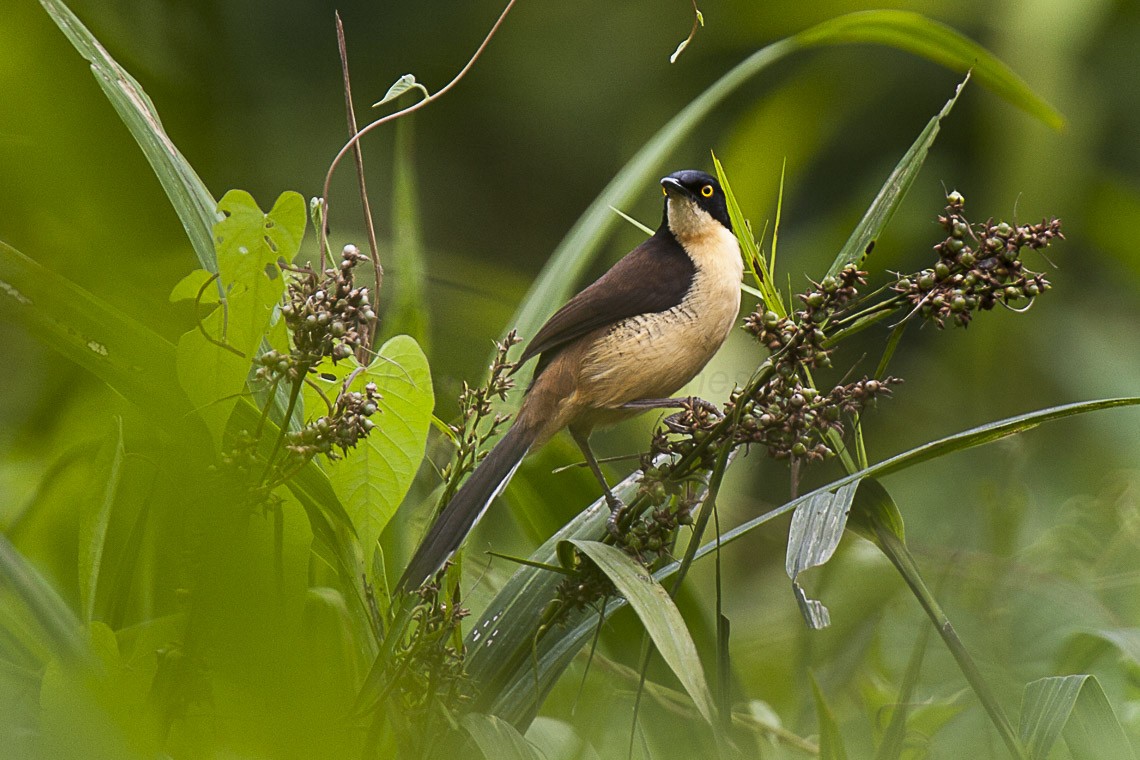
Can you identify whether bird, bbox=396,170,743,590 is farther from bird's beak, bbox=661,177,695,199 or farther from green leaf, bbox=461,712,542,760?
green leaf, bbox=461,712,542,760

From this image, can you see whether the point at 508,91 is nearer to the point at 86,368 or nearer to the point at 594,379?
the point at 594,379

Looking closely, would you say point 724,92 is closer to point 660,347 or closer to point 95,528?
point 660,347

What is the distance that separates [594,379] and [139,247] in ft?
3.56

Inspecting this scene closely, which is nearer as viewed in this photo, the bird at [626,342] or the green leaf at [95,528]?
the green leaf at [95,528]

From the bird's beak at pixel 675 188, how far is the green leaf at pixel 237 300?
0.83 meters

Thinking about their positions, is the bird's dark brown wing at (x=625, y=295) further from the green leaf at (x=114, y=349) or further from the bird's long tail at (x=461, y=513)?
the green leaf at (x=114, y=349)

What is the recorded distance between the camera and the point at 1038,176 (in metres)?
3.15

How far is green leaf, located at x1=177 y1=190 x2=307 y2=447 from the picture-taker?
2.78ft

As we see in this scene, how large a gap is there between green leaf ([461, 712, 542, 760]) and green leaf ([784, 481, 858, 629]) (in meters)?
0.24

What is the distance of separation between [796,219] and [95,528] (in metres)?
3.29

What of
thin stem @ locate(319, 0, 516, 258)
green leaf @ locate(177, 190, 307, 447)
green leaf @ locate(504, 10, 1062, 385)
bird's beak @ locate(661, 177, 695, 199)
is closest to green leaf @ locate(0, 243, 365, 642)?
green leaf @ locate(177, 190, 307, 447)

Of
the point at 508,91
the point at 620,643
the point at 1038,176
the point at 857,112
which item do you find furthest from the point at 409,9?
the point at 620,643

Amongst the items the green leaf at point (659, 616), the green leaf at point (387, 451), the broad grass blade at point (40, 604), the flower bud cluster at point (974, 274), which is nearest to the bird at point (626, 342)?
the green leaf at point (387, 451)

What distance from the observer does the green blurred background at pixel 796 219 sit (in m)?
1.45
